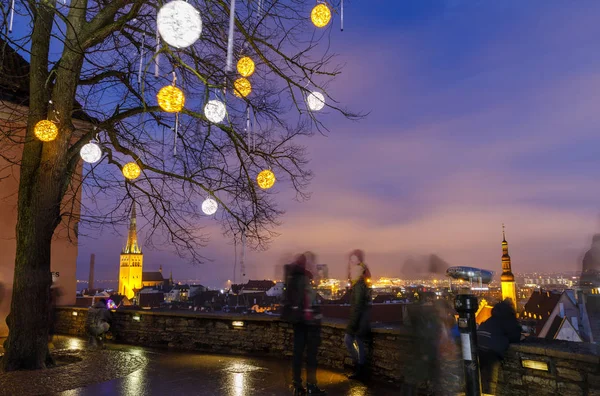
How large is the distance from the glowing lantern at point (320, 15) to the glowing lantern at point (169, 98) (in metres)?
2.31

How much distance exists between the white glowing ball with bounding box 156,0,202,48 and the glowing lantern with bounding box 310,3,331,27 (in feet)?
6.85

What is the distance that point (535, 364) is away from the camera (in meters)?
5.01

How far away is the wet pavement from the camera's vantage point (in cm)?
582

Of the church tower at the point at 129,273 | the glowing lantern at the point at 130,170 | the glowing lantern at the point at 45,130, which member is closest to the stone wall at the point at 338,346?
the glowing lantern at the point at 130,170

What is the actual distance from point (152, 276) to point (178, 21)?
125 meters

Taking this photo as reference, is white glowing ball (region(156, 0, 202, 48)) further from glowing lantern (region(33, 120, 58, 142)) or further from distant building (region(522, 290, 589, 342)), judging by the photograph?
distant building (region(522, 290, 589, 342))

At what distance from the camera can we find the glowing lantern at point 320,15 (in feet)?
21.4

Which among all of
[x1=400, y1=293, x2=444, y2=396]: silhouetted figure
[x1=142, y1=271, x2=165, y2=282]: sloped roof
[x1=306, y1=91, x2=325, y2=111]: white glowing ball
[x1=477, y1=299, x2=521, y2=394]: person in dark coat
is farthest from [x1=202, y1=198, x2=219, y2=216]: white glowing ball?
[x1=142, y1=271, x2=165, y2=282]: sloped roof

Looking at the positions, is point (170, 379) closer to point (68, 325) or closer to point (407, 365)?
point (407, 365)

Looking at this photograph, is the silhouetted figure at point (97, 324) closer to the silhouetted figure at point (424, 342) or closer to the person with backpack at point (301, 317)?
the person with backpack at point (301, 317)

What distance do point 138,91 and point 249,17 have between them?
10.6 feet

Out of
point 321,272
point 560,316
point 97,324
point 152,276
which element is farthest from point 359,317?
point 152,276

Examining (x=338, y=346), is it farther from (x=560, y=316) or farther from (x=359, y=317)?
(x=560, y=316)

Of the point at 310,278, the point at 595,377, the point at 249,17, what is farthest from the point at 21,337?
the point at 595,377
